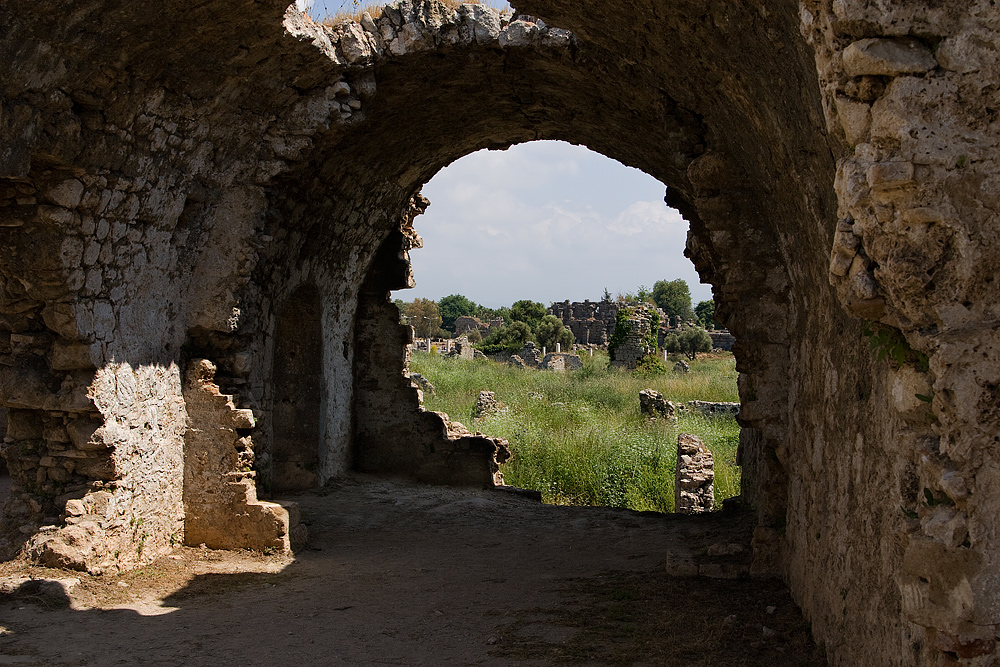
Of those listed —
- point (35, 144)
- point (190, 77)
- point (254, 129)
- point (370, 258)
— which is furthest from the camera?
point (370, 258)

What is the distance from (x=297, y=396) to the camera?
8461 mm

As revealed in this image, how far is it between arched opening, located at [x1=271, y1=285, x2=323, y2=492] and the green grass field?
3308mm

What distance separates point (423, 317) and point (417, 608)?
145ft

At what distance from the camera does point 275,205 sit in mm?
6543

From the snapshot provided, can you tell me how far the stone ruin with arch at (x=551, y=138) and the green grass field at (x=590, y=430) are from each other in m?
3.66

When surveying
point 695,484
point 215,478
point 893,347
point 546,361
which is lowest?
point 695,484

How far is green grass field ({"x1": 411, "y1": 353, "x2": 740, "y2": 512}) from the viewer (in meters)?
10.4

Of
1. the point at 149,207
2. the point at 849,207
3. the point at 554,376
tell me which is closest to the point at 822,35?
the point at 849,207

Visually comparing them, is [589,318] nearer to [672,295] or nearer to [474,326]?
[474,326]

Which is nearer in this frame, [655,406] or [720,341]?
[655,406]

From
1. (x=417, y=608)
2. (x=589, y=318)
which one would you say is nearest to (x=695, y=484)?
(x=417, y=608)

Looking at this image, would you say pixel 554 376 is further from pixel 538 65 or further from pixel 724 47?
pixel 724 47

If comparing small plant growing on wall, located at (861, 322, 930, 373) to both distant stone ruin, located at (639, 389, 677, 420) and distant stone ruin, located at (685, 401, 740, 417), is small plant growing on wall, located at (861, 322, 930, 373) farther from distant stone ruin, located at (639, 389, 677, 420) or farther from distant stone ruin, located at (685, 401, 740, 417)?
distant stone ruin, located at (685, 401, 740, 417)

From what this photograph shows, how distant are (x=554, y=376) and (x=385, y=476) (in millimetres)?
10249
